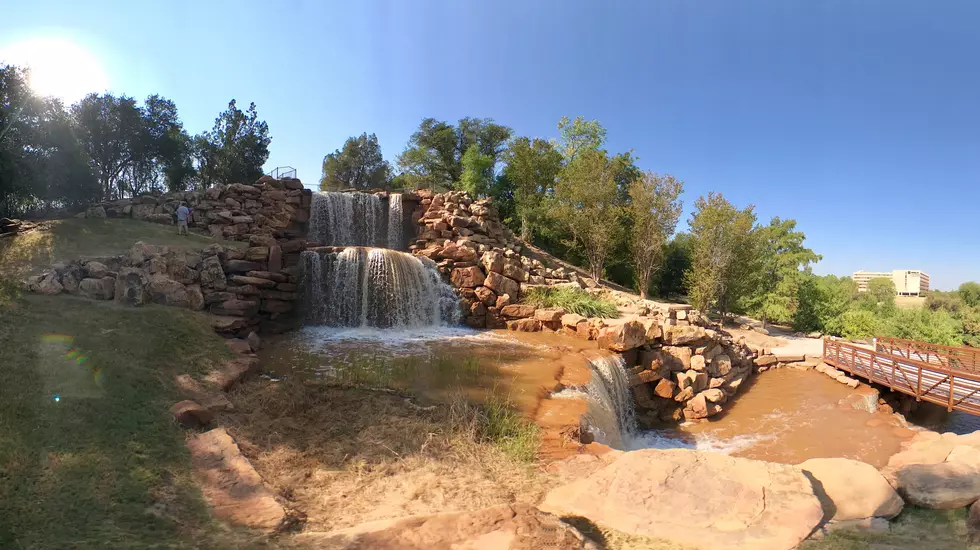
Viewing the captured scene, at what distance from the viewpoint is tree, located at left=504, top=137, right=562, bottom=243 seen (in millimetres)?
26469

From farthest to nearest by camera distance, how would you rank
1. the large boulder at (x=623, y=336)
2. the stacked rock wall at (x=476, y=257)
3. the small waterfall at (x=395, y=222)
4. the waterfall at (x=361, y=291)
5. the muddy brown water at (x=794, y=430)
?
the small waterfall at (x=395, y=222)
the stacked rock wall at (x=476, y=257)
the waterfall at (x=361, y=291)
the large boulder at (x=623, y=336)
the muddy brown water at (x=794, y=430)

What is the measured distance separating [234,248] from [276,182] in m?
6.18

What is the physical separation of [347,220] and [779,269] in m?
22.0

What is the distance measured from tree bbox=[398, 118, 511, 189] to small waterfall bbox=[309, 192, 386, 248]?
1380cm

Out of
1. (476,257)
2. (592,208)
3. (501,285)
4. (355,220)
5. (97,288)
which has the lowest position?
(97,288)

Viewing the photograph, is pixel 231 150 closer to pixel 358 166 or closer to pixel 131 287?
pixel 358 166

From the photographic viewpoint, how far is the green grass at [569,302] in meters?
14.0

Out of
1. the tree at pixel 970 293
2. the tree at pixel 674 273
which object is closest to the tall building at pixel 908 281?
the tree at pixel 970 293

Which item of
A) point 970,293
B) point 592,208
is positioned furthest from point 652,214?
point 970,293

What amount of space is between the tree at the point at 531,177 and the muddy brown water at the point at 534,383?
561 inches

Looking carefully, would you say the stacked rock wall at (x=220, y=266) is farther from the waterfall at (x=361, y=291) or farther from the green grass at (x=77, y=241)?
the green grass at (x=77, y=241)

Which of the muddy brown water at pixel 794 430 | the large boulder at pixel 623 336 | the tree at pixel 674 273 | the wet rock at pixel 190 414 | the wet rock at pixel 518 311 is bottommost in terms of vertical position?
the muddy brown water at pixel 794 430

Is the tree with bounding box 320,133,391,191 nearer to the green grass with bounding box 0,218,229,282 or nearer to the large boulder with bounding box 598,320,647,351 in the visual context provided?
the green grass with bounding box 0,218,229,282

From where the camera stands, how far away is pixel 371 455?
14.8 ft
